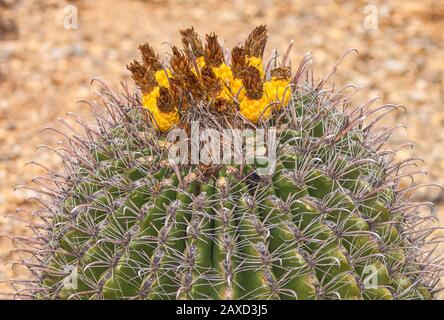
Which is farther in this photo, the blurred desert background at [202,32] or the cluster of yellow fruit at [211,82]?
the blurred desert background at [202,32]

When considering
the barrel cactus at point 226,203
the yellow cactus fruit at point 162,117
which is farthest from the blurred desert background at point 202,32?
the yellow cactus fruit at point 162,117

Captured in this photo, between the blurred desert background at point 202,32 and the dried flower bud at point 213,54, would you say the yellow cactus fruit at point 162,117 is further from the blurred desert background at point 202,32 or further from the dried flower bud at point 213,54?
the blurred desert background at point 202,32

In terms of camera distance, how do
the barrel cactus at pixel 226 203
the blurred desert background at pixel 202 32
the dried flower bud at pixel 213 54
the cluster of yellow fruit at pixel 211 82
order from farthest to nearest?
1. the blurred desert background at pixel 202 32
2. the dried flower bud at pixel 213 54
3. the cluster of yellow fruit at pixel 211 82
4. the barrel cactus at pixel 226 203

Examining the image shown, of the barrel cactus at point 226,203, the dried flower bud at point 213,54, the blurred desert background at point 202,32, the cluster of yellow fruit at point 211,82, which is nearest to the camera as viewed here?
the barrel cactus at point 226,203

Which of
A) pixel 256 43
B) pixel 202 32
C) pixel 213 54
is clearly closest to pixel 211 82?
pixel 213 54

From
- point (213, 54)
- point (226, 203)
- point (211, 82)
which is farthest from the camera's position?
point (213, 54)

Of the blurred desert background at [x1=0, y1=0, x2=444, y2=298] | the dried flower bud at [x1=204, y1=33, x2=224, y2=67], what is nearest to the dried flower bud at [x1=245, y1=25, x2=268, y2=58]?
the dried flower bud at [x1=204, y1=33, x2=224, y2=67]

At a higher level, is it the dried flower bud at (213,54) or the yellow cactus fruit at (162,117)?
the dried flower bud at (213,54)

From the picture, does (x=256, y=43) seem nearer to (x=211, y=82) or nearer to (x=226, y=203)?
(x=211, y=82)
